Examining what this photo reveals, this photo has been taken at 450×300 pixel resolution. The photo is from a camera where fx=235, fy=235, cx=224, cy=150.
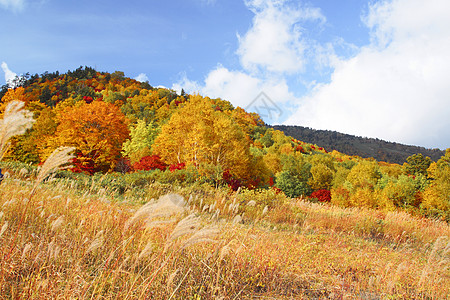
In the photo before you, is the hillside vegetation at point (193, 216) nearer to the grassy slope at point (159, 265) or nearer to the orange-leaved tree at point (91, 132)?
the grassy slope at point (159, 265)

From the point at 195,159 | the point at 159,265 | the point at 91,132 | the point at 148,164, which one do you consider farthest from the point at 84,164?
the point at 159,265

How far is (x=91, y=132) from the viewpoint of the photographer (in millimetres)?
21906

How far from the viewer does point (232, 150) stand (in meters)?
19.9

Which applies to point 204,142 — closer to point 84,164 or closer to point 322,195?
point 84,164

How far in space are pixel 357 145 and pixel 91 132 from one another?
14430cm

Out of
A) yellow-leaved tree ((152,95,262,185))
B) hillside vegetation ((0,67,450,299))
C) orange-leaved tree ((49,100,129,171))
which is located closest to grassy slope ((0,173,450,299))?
hillside vegetation ((0,67,450,299))

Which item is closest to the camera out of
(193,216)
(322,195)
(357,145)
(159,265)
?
(193,216)

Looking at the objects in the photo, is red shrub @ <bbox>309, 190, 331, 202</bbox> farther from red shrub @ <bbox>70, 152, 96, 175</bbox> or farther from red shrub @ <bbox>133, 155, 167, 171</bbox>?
red shrub @ <bbox>70, 152, 96, 175</bbox>

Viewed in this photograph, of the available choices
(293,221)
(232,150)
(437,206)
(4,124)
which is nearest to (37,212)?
(4,124)

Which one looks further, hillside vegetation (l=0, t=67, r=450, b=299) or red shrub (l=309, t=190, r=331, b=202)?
red shrub (l=309, t=190, r=331, b=202)

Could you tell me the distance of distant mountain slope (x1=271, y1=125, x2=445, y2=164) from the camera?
11794 cm

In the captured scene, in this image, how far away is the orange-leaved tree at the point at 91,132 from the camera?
20.5 meters

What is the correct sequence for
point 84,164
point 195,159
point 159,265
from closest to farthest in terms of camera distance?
point 159,265 → point 195,159 → point 84,164

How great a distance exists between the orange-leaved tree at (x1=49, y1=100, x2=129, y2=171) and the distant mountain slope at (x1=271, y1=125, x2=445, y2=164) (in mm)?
112175
